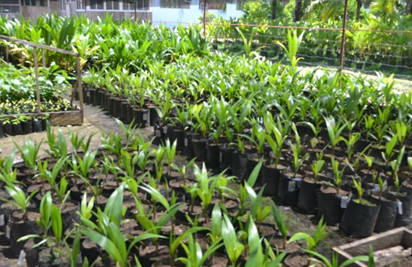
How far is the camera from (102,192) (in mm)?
2736

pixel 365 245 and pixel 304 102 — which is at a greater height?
pixel 304 102

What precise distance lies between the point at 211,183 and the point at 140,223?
1005 mm

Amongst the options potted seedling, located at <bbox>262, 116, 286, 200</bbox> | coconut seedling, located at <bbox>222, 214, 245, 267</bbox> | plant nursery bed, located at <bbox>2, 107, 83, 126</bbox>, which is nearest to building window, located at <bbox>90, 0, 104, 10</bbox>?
plant nursery bed, located at <bbox>2, 107, 83, 126</bbox>

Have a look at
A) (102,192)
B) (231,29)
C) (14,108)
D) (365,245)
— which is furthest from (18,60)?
(231,29)

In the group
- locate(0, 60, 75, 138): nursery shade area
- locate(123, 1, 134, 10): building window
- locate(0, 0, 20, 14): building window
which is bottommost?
locate(0, 60, 75, 138): nursery shade area

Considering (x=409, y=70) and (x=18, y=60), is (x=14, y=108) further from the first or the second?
(x=409, y=70)

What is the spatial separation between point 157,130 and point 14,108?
1.58 m

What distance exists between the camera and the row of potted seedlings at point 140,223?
181 centimetres

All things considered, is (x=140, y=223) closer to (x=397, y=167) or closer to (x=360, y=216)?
(x=360, y=216)

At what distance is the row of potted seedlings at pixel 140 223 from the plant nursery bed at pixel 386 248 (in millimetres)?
166

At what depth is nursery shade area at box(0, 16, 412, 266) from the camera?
1994mm

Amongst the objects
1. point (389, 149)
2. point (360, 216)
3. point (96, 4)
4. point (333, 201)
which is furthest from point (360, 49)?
point (96, 4)

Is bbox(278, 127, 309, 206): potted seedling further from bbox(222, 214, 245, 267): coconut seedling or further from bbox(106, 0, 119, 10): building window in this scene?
bbox(106, 0, 119, 10): building window

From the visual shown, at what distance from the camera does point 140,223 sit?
2.13 m
